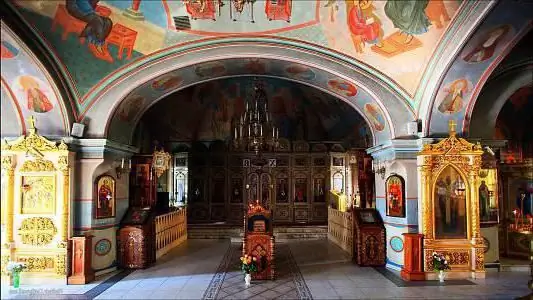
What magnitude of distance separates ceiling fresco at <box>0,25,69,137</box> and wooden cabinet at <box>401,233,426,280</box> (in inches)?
328

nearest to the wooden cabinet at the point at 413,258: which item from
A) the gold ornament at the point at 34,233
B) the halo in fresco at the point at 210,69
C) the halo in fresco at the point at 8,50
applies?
the halo in fresco at the point at 210,69

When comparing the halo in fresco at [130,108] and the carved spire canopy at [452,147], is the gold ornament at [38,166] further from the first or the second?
the carved spire canopy at [452,147]

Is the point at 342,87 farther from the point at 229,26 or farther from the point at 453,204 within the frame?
the point at 453,204

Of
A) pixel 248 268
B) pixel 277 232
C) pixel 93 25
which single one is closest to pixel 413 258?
pixel 248 268

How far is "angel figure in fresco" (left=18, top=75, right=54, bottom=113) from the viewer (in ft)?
28.6

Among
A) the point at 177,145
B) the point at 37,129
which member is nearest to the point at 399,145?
the point at 37,129

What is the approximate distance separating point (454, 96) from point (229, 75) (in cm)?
562

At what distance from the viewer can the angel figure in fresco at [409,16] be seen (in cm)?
783

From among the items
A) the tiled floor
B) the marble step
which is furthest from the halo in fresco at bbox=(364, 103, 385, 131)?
the marble step

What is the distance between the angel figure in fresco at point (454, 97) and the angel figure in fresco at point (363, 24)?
2017 millimetres

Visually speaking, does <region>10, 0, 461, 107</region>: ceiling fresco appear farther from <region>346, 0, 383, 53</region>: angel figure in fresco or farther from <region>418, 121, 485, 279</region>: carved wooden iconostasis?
<region>418, 121, 485, 279</region>: carved wooden iconostasis

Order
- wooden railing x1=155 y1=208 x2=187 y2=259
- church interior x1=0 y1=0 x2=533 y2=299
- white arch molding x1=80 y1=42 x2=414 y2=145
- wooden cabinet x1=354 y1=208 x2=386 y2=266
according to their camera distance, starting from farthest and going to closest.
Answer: wooden railing x1=155 y1=208 x2=187 y2=259
wooden cabinet x1=354 y1=208 x2=386 y2=266
white arch molding x1=80 y1=42 x2=414 y2=145
church interior x1=0 y1=0 x2=533 y2=299

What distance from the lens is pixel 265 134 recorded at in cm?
1203

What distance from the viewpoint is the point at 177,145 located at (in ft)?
62.6
